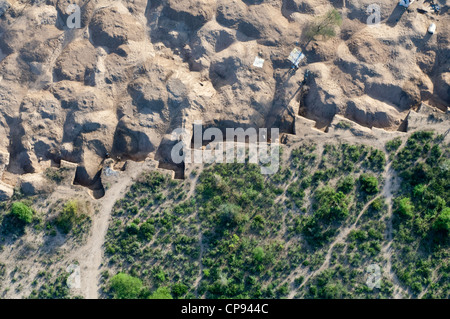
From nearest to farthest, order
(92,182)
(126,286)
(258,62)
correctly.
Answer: (126,286)
(92,182)
(258,62)

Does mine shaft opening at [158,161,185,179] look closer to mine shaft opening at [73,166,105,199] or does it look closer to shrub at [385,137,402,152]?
mine shaft opening at [73,166,105,199]

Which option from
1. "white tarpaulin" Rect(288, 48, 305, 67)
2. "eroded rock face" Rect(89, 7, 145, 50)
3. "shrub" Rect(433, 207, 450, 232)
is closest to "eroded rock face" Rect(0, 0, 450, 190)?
"eroded rock face" Rect(89, 7, 145, 50)

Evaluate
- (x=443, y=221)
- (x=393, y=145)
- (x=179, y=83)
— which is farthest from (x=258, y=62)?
(x=443, y=221)

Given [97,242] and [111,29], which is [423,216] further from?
[111,29]

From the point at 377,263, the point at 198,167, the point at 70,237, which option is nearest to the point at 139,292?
the point at 70,237

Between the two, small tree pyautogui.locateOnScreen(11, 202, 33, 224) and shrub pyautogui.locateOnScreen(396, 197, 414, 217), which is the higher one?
shrub pyautogui.locateOnScreen(396, 197, 414, 217)
